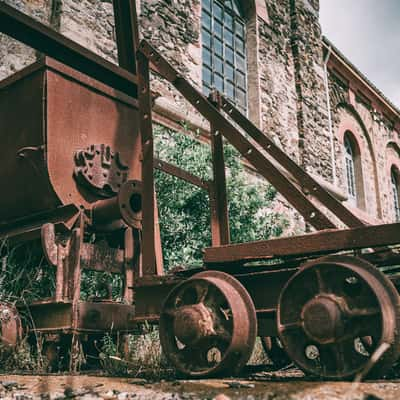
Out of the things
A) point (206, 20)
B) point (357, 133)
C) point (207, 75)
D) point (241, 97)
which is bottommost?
point (241, 97)

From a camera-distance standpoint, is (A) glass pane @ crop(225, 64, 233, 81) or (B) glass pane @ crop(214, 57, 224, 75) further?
(A) glass pane @ crop(225, 64, 233, 81)

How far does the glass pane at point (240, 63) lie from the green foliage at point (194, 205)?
12.1 feet

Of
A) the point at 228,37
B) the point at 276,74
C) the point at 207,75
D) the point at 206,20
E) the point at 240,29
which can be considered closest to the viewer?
the point at 207,75

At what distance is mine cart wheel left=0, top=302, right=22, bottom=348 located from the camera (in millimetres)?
3402

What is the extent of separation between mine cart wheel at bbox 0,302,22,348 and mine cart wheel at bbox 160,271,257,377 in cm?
118

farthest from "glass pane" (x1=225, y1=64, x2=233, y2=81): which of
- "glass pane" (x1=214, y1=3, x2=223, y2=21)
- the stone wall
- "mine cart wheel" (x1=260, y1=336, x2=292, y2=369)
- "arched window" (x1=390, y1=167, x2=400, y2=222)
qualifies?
"arched window" (x1=390, y1=167, x2=400, y2=222)

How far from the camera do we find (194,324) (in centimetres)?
256

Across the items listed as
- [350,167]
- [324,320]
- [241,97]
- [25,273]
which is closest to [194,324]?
[324,320]

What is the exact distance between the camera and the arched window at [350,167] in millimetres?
14086

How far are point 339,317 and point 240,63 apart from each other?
851 centimetres

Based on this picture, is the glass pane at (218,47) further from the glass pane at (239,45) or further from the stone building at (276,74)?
the glass pane at (239,45)

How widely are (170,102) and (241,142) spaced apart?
4500 mm

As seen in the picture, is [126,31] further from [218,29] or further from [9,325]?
[218,29]

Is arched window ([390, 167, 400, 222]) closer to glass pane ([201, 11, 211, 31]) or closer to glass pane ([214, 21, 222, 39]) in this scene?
glass pane ([214, 21, 222, 39])
